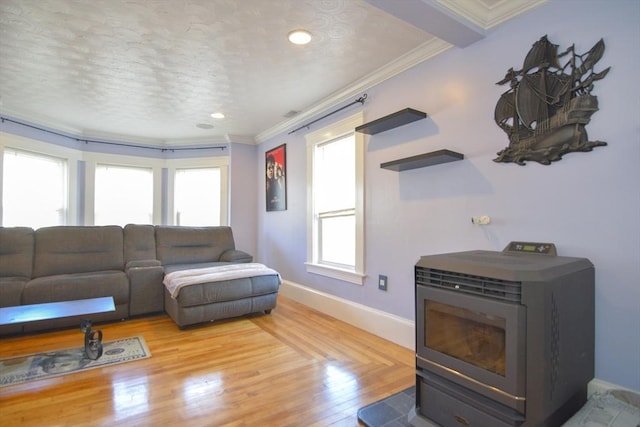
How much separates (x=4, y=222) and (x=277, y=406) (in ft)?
13.8

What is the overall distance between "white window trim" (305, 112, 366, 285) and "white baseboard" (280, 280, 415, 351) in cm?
24

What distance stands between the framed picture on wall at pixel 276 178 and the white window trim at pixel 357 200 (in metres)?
0.62

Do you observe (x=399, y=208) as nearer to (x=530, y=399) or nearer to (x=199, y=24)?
(x=530, y=399)

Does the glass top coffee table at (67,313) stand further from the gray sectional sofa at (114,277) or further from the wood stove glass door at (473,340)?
the wood stove glass door at (473,340)

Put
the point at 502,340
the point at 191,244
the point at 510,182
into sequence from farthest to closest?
the point at 191,244
the point at 510,182
the point at 502,340

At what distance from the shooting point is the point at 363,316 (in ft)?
10.2

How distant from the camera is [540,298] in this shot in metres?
1.28

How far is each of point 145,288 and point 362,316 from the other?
2298 mm

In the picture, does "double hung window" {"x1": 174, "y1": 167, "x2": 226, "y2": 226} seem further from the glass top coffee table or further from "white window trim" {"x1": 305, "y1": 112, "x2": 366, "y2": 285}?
the glass top coffee table

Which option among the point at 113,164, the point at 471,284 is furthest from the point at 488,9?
the point at 113,164

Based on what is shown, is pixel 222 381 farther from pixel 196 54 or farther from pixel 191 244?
pixel 191 244

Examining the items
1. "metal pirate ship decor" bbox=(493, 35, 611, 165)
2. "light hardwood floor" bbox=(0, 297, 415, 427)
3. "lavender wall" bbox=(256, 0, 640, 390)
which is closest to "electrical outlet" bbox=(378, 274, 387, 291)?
"lavender wall" bbox=(256, 0, 640, 390)

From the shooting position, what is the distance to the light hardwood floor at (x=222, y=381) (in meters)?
1.78

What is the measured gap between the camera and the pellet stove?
129 cm
